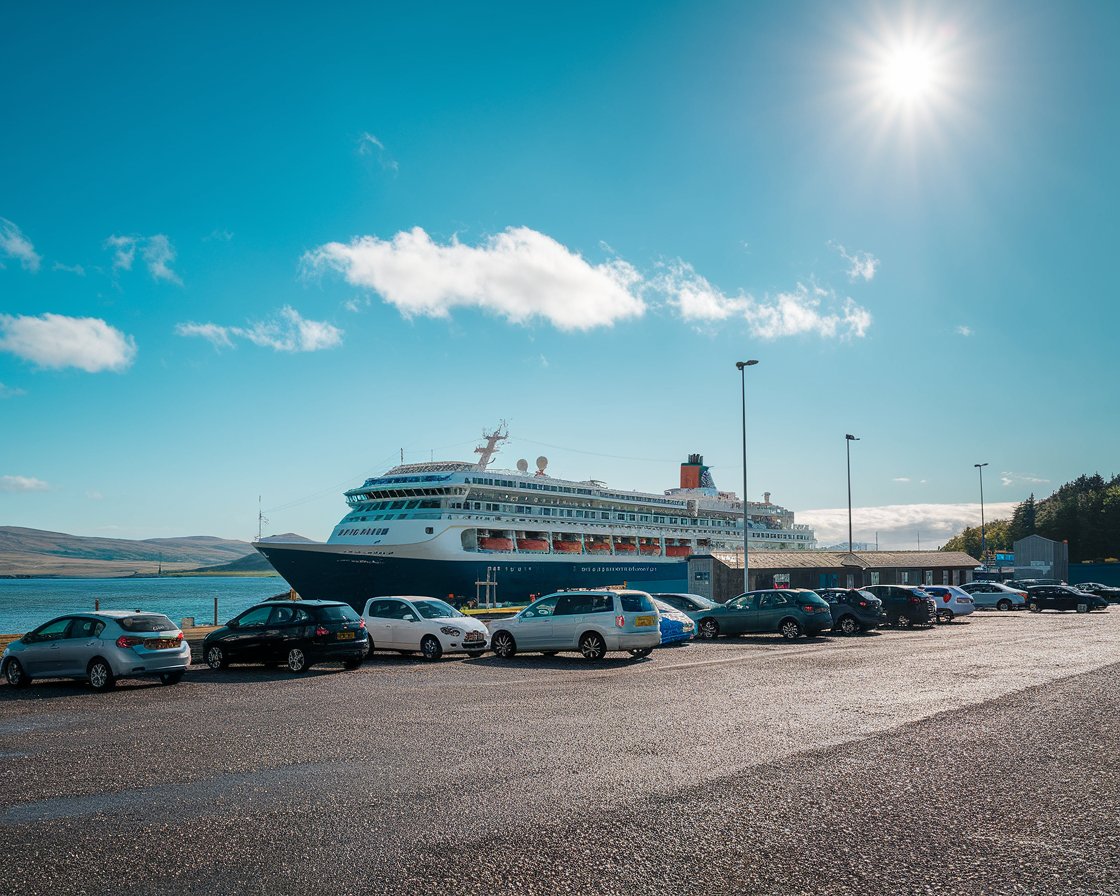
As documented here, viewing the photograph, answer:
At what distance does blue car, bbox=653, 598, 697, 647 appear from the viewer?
22023mm

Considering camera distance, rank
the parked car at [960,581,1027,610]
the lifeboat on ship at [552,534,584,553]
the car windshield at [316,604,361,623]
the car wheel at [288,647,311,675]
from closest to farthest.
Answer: the car wheel at [288,647,311,675] < the car windshield at [316,604,361,623] < the parked car at [960,581,1027,610] < the lifeboat on ship at [552,534,584,553]

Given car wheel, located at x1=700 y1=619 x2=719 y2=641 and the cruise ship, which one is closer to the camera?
car wheel, located at x1=700 y1=619 x2=719 y2=641

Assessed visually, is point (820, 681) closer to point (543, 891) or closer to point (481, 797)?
point (481, 797)

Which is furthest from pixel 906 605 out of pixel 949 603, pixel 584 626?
pixel 584 626

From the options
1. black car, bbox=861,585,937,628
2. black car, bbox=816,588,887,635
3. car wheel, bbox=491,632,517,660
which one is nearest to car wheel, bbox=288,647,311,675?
car wheel, bbox=491,632,517,660

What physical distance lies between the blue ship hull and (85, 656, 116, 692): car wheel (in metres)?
32.3

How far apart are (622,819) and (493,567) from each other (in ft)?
148

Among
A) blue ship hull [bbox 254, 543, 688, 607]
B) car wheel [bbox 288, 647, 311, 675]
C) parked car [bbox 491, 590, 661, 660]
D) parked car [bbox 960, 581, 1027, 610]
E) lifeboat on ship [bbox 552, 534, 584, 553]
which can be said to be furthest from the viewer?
lifeboat on ship [bbox 552, 534, 584, 553]

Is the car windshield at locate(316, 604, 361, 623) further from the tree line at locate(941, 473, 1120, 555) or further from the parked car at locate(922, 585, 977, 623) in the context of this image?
the tree line at locate(941, 473, 1120, 555)

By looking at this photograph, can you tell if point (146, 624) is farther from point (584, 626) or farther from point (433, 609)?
point (584, 626)

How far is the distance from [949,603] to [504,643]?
22.5 metres

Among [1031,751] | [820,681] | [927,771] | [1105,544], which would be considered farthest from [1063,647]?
[1105,544]

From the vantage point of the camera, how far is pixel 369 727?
9922 millimetres

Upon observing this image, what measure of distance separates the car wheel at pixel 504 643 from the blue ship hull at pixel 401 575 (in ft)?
92.3
